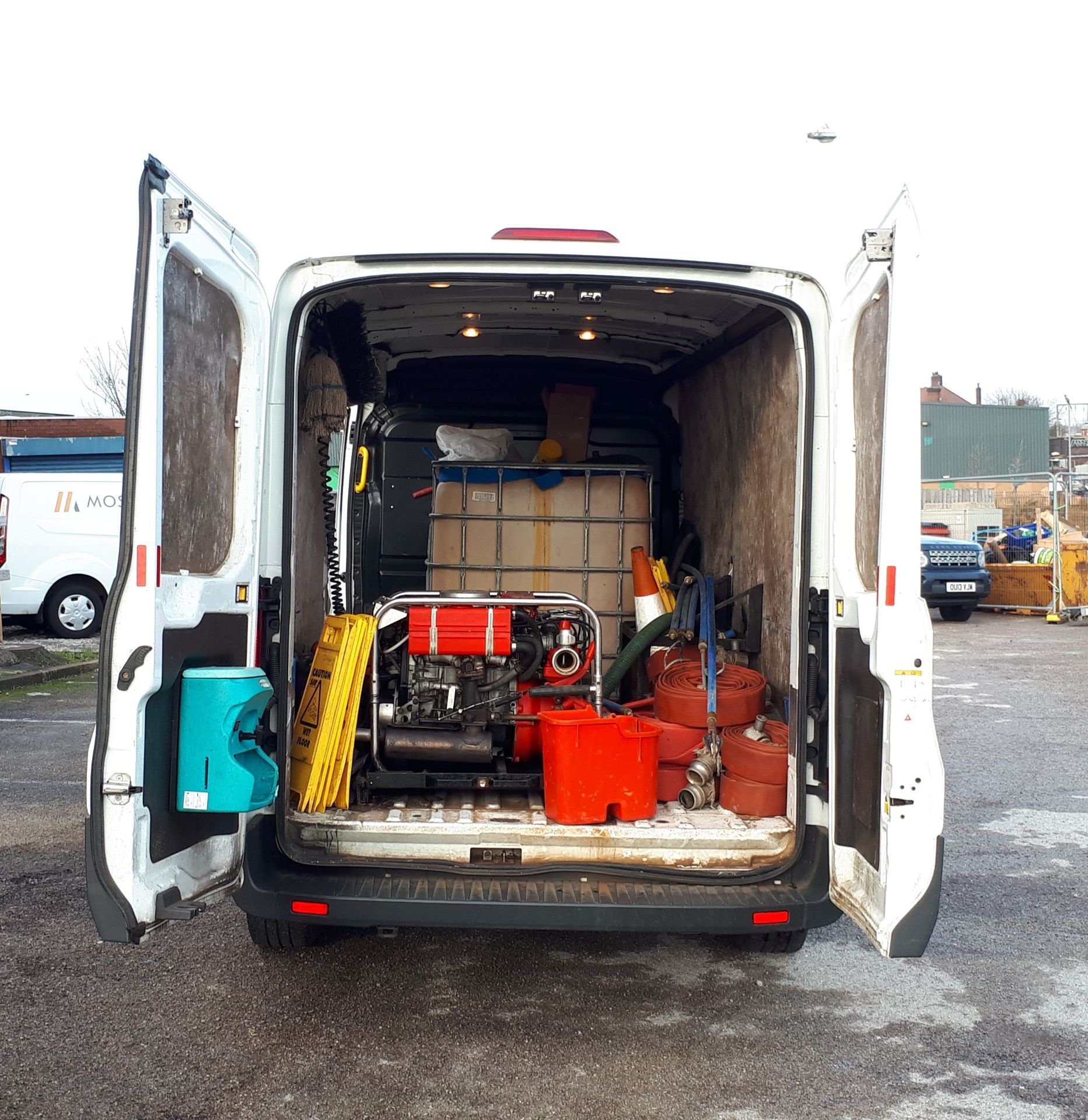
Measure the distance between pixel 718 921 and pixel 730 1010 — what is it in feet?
1.96

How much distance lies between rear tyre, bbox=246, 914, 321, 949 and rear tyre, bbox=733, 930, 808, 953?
158cm

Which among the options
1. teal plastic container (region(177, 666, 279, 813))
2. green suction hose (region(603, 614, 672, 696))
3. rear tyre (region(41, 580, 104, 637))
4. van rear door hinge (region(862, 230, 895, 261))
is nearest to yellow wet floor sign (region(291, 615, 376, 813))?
teal plastic container (region(177, 666, 279, 813))

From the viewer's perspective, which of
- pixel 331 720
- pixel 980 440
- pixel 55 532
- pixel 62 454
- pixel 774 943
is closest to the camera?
pixel 331 720

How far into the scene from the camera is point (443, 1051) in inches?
131

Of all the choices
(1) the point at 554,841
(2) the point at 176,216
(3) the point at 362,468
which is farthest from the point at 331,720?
(3) the point at 362,468

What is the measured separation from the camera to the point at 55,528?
1430 centimetres

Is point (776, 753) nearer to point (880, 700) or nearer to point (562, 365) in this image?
point (880, 700)

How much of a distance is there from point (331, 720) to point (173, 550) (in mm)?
936

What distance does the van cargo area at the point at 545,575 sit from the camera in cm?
357

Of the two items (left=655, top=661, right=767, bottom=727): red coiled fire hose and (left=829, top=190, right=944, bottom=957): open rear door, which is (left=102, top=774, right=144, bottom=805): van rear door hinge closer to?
(left=829, top=190, right=944, bottom=957): open rear door

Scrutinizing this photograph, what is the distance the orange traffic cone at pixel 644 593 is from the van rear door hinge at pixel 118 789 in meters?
2.95

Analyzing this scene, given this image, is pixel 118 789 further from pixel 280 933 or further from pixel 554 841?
pixel 554 841

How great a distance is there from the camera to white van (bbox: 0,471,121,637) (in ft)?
46.9

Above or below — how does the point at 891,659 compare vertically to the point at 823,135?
below
